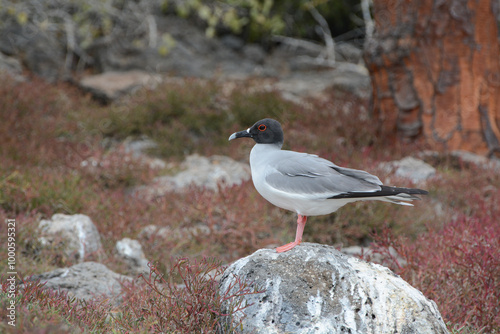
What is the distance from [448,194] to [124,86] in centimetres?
631

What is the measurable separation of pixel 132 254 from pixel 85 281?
2.77 ft

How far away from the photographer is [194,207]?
5.41 meters

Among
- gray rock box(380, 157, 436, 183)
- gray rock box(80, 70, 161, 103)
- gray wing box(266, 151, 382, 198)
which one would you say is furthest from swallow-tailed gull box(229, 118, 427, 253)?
gray rock box(80, 70, 161, 103)

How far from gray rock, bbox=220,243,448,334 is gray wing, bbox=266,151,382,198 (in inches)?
16.4

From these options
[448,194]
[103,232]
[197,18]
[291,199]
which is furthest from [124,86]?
[291,199]

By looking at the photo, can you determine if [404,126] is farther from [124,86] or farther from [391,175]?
[124,86]

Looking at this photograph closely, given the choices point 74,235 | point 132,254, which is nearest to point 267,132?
point 132,254

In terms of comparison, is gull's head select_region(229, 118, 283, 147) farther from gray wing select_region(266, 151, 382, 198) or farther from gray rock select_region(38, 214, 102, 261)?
gray rock select_region(38, 214, 102, 261)

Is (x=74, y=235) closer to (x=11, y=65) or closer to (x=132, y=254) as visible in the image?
(x=132, y=254)

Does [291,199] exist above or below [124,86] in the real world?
above

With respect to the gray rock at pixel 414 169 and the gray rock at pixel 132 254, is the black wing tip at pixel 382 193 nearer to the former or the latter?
the gray rock at pixel 132 254

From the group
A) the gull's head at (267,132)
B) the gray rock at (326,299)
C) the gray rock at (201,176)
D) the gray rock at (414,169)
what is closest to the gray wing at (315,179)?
the gull's head at (267,132)

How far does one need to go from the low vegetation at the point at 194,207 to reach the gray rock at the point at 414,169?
24 centimetres

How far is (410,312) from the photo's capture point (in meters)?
2.90
